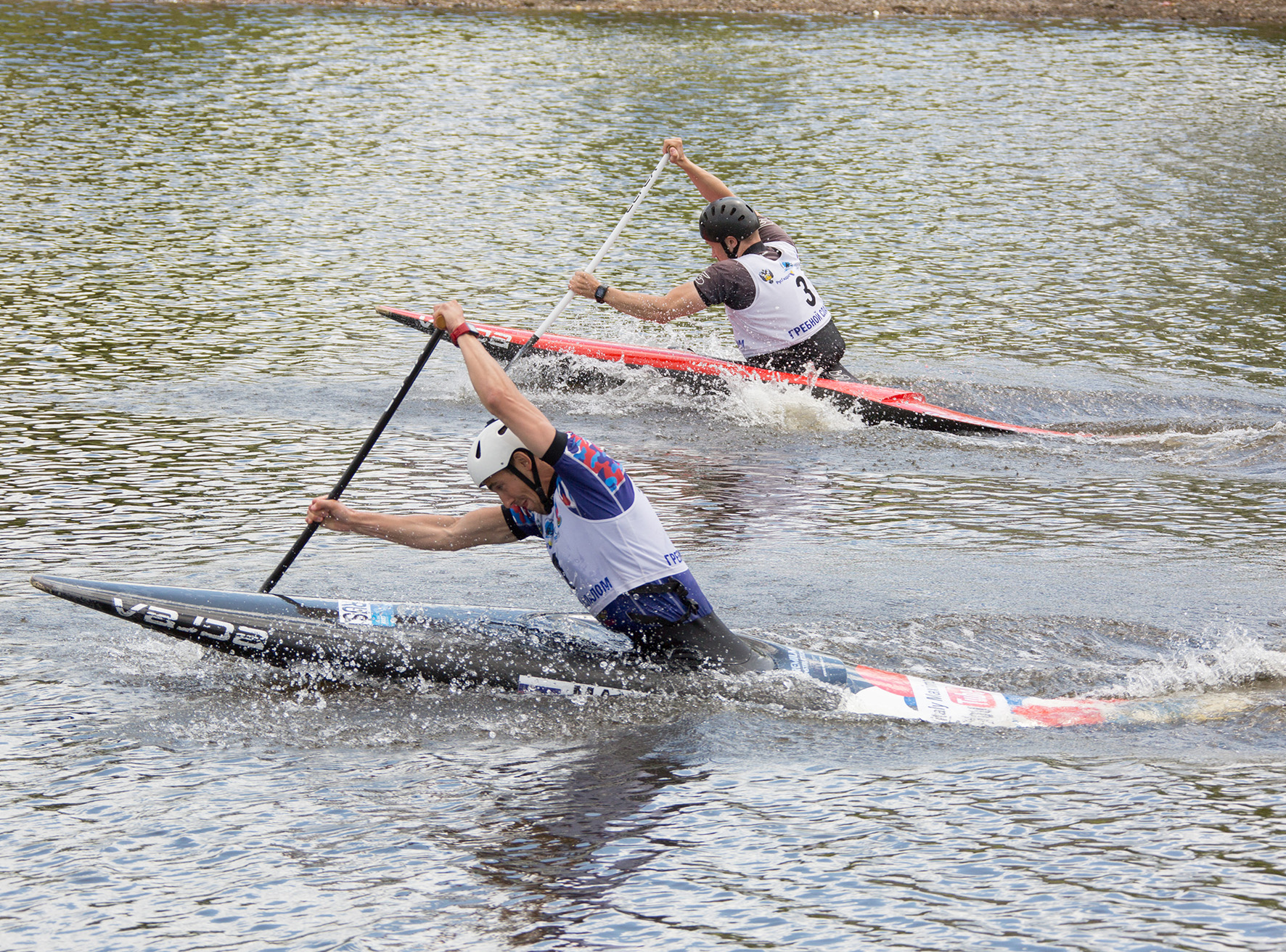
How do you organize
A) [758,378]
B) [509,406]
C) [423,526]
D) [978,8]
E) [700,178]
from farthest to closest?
1. [978,8]
2. [700,178]
3. [758,378]
4. [423,526]
5. [509,406]

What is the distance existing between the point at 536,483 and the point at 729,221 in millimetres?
5324

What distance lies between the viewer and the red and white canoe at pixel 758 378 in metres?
11.1

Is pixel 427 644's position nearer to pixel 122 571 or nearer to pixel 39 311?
pixel 122 571

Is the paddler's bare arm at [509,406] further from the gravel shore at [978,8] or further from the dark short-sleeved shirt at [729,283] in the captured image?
the gravel shore at [978,8]

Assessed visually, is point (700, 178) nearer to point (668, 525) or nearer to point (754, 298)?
point (754, 298)

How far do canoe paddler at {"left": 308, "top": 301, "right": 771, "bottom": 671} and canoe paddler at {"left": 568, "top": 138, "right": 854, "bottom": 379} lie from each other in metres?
4.47

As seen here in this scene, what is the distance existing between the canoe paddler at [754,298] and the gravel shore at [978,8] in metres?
24.2

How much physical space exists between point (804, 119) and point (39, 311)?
13.8 metres

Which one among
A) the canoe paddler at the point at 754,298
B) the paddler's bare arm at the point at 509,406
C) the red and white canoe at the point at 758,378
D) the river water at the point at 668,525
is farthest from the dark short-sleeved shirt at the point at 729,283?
the paddler's bare arm at the point at 509,406

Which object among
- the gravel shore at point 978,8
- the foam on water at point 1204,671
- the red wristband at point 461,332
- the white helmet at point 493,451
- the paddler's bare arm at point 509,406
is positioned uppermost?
the gravel shore at point 978,8

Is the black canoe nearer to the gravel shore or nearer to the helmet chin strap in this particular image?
the helmet chin strap

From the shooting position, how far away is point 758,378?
1145 cm

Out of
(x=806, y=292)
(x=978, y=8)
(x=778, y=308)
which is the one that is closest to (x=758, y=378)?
(x=778, y=308)

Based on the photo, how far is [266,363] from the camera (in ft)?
41.5
